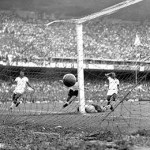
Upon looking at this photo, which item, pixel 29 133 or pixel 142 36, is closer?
pixel 29 133

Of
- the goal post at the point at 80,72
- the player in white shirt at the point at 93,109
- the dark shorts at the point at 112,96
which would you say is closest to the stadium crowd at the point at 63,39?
the dark shorts at the point at 112,96

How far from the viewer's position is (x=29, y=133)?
7.18 meters

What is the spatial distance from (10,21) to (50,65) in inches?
428

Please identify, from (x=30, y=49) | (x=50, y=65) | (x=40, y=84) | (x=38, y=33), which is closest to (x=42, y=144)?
(x=40, y=84)

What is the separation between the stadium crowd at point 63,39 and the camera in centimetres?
3981

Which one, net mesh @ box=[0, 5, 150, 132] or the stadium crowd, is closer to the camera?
net mesh @ box=[0, 5, 150, 132]

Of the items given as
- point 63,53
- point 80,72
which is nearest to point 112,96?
point 80,72

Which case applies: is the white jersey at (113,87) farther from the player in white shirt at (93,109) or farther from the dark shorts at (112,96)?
the player in white shirt at (93,109)

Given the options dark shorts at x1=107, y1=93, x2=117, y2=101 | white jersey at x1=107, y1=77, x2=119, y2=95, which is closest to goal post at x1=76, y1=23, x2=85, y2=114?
dark shorts at x1=107, y1=93, x2=117, y2=101

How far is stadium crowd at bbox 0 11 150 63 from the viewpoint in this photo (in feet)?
131

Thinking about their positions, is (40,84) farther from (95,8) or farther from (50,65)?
(95,8)

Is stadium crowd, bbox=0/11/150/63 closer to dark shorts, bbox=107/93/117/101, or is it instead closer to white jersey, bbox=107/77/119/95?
white jersey, bbox=107/77/119/95

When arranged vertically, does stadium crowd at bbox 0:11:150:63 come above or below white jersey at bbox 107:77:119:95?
above

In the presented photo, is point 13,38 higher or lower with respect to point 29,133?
higher
